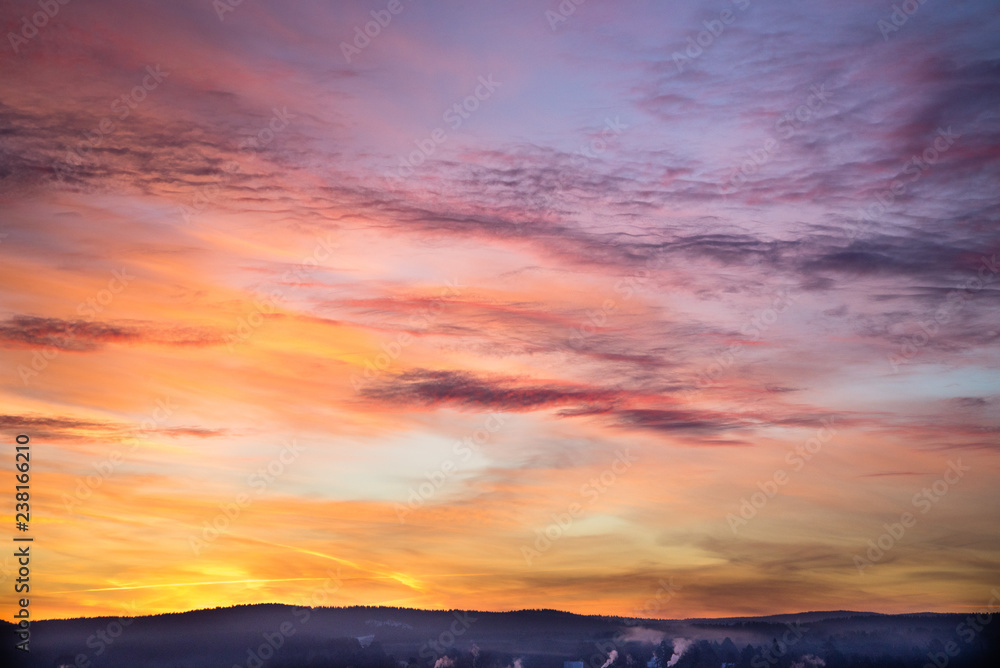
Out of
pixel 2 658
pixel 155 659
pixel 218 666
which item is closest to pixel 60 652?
pixel 155 659

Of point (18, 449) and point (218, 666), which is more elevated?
point (18, 449)

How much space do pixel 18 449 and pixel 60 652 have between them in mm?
158898

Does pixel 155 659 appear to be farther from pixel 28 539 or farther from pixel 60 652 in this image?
pixel 28 539

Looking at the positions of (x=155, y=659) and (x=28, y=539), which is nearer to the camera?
(x=28, y=539)

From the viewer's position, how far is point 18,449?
54.5 metres

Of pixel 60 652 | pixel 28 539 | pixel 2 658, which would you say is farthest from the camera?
pixel 60 652

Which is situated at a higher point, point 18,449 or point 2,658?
point 18,449

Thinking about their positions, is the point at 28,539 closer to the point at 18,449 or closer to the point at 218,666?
the point at 18,449

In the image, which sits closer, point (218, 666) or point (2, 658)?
point (2, 658)

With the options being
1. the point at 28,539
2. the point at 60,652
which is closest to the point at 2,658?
the point at 28,539

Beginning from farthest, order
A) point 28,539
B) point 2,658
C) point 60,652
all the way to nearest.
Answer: point 60,652 → point 2,658 → point 28,539

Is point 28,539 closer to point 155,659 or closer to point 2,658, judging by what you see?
point 2,658

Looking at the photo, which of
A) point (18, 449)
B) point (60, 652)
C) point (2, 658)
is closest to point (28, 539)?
point (18, 449)

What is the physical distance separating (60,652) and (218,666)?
1275 inches
